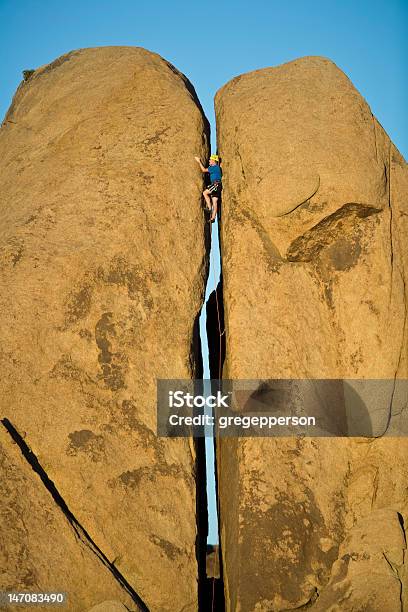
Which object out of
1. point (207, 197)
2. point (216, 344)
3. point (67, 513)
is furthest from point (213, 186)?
point (67, 513)

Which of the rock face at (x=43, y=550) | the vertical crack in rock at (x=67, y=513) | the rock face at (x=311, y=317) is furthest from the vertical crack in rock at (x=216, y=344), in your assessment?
the rock face at (x=43, y=550)

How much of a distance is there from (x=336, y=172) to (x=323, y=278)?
1.60m

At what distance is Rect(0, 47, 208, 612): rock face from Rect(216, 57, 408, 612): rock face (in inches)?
28.1

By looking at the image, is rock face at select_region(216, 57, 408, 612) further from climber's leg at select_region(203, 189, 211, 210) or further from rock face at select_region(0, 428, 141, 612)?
rock face at select_region(0, 428, 141, 612)

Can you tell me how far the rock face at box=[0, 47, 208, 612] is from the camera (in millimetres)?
9453

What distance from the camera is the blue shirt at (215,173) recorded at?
11.9 m

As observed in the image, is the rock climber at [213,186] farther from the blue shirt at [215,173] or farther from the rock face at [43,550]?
the rock face at [43,550]

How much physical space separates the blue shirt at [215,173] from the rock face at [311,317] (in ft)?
0.69

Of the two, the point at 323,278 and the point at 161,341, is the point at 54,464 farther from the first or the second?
the point at 323,278

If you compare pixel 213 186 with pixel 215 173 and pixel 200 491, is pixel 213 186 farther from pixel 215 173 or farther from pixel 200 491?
pixel 200 491

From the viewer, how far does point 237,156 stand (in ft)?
39.5

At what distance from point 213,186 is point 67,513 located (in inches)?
217

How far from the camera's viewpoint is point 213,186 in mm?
11844

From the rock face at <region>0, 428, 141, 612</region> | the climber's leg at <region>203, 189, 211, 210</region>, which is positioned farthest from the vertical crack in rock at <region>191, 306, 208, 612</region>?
the climber's leg at <region>203, 189, 211, 210</region>
